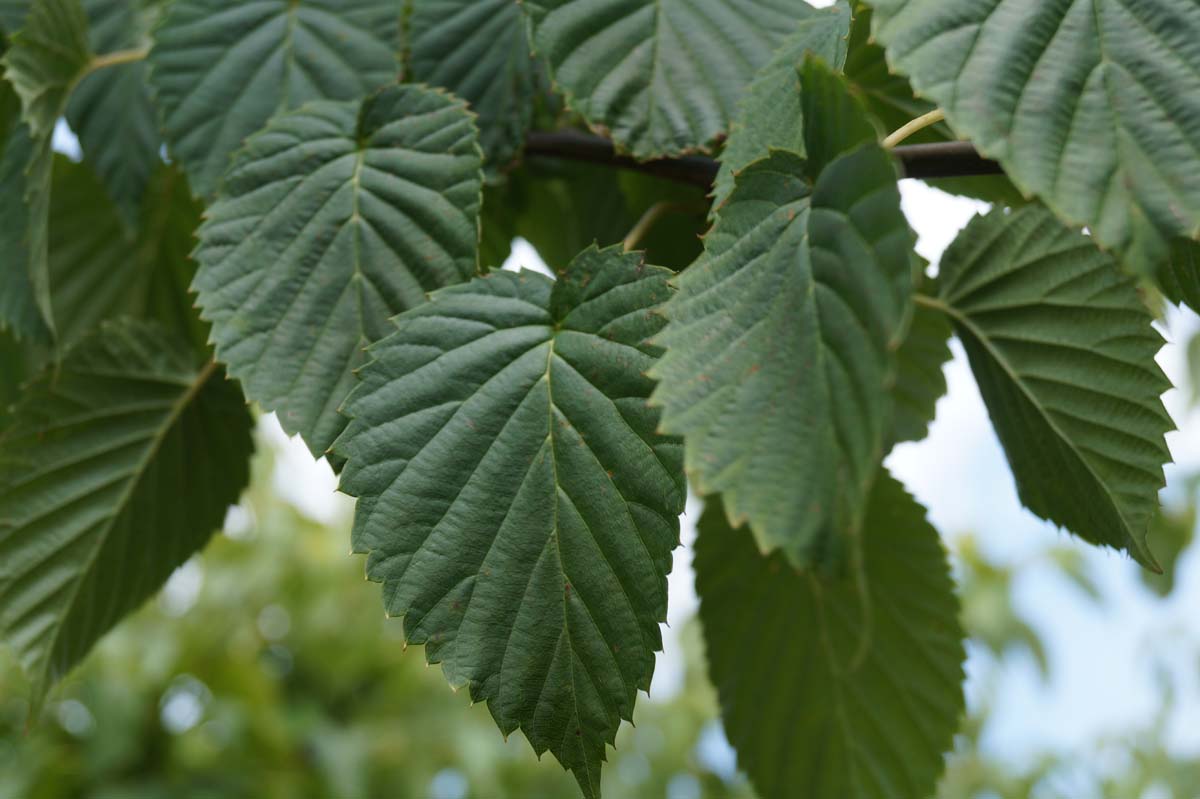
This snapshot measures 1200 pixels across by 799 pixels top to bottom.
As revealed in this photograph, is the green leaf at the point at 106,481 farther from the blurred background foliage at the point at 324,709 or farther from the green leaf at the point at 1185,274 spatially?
the blurred background foliage at the point at 324,709

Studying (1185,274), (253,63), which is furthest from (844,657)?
(253,63)

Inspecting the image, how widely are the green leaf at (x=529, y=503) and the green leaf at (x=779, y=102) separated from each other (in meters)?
0.04

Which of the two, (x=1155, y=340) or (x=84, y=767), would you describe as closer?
(x=1155, y=340)

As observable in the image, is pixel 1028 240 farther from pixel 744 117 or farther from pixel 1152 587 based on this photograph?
pixel 1152 587

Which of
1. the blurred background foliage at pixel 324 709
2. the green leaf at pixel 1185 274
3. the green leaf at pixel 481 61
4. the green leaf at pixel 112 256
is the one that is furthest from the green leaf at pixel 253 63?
the blurred background foliage at pixel 324 709

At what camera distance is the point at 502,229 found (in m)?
0.47

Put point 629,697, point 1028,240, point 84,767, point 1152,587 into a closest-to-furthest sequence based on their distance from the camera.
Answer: point 629,697 → point 1028,240 → point 1152,587 → point 84,767

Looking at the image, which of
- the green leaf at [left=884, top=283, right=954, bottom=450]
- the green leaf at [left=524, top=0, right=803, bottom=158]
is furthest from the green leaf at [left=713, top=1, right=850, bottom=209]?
the green leaf at [left=884, top=283, right=954, bottom=450]

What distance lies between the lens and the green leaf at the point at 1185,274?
0.31 m

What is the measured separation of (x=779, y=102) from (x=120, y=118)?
32 centimetres

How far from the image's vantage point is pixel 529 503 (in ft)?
0.96

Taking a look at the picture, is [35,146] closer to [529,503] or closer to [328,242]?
[328,242]

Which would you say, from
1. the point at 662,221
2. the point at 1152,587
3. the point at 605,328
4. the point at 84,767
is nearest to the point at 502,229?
the point at 662,221

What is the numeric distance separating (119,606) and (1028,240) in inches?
14.8
